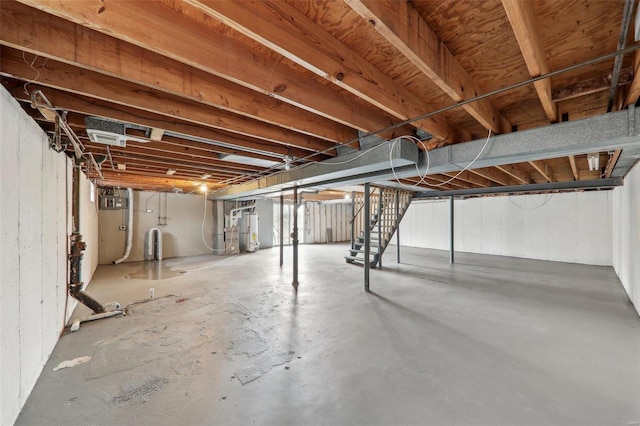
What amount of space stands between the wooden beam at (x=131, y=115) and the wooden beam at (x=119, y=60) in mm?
456

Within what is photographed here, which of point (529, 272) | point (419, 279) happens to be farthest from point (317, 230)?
point (529, 272)

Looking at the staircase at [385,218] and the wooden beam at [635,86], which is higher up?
the wooden beam at [635,86]

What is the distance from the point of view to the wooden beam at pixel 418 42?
3.35 feet

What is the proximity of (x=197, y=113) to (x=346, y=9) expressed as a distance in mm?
1398

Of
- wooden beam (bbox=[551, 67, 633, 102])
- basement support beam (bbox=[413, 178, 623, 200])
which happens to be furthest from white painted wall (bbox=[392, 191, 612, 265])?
wooden beam (bbox=[551, 67, 633, 102])

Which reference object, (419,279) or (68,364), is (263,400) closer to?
(68,364)

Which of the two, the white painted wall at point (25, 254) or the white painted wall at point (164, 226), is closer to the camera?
the white painted wall at point (25, 254)

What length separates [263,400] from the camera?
5.61ft

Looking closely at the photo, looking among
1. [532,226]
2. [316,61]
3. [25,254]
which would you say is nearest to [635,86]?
[316,61]

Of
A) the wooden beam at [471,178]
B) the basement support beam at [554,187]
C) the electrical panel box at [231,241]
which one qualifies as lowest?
the electrical panel box at [231,241]

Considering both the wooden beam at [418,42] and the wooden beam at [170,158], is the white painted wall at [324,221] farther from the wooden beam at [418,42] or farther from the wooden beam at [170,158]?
the wooden beam at [418,42]

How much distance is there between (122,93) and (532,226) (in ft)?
30.7

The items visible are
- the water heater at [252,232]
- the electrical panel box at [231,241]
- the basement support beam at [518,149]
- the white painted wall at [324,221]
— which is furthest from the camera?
the white painted wall at [324,221]

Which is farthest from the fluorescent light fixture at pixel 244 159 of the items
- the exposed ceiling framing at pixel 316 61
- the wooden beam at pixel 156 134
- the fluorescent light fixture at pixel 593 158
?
the fluorescent light fixture at pixel 593 158
